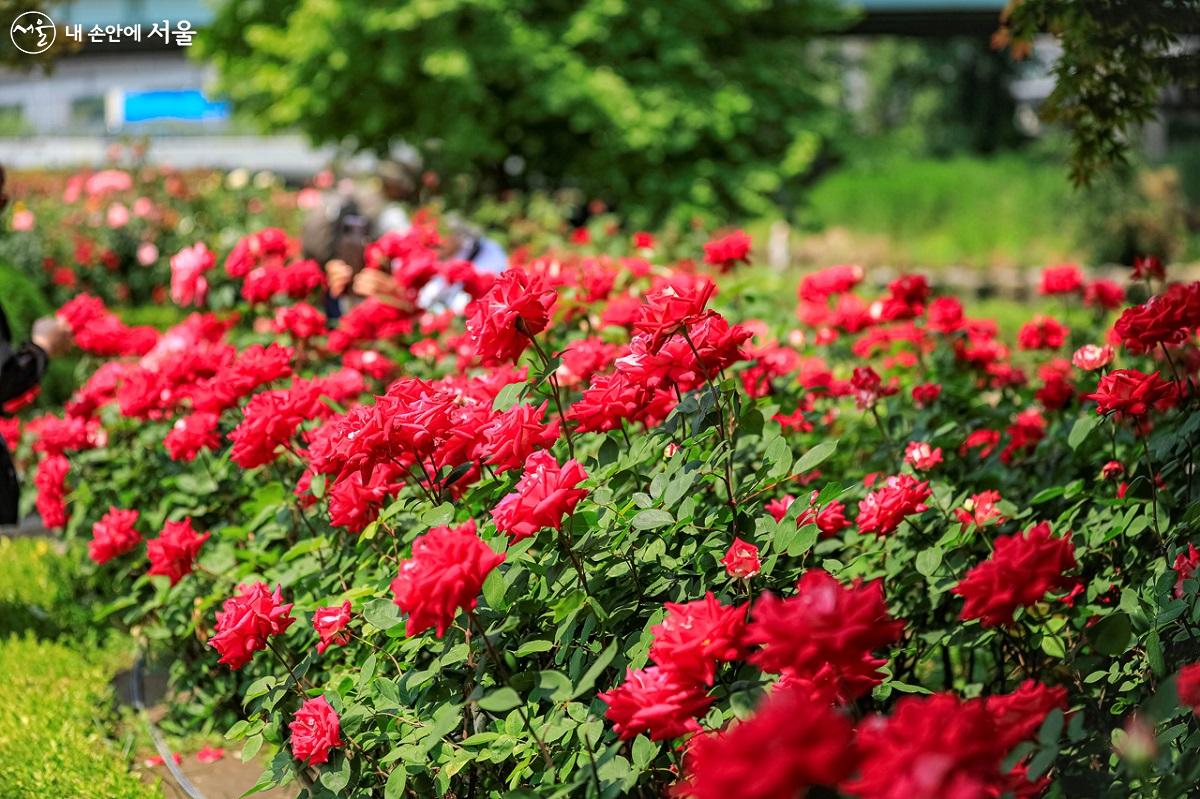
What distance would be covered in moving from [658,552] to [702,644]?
55cm

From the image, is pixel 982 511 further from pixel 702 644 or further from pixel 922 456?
pixel 702 644

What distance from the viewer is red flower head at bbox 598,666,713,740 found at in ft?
5.12

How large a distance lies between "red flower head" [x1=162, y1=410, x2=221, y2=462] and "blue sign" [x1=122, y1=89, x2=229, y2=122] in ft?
105

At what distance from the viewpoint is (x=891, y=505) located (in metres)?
2.29

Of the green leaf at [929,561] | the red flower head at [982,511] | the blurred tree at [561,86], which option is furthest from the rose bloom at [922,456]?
the blurred tree at [561,86]

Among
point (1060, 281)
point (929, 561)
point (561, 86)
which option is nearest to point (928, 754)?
point (929, 561)

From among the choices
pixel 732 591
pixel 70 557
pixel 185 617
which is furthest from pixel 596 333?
pixel 70 557

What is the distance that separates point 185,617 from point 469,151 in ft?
32.6

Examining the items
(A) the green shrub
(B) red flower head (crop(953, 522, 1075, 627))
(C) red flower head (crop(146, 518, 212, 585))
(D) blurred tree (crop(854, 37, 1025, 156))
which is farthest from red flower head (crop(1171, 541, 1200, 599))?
(D) blurred tree (crop(854, 37, 1025, 156))

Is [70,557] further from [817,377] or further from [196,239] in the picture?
[196,239]

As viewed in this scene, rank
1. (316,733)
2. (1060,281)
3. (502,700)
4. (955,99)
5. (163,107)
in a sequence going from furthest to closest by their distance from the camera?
(163,107) < (955,99) < (1060,281) < (316,733) < (502,700)

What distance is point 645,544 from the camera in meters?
2.16

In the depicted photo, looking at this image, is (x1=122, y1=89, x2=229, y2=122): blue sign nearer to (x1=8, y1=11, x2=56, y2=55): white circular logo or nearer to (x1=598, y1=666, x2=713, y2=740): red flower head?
(x1=8, y1=11, x2=56, y2=55): white circular logo

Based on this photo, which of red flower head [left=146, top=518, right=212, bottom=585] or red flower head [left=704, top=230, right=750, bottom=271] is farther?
red flower head [left=704, top=230, right=750, bottom=271]
